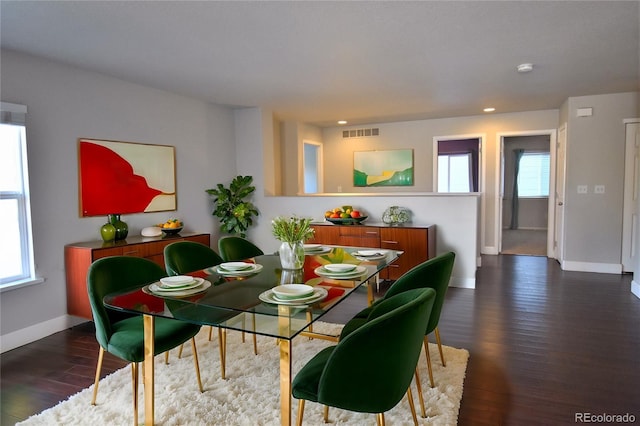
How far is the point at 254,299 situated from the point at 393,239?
125 inches

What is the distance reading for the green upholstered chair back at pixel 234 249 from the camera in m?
3.28

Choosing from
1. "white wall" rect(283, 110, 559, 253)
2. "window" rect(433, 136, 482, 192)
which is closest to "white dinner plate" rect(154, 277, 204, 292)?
"white wall" rect(283, 110, 559, 253)

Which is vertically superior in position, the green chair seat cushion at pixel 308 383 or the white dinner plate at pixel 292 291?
the white dinner plate at pixel 292 291

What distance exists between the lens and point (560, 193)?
6176 millimetres

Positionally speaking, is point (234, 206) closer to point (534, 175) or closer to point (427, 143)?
point (427, 143)

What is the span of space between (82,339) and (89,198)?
4.38 ft

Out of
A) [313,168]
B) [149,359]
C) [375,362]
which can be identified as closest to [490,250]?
[313,168]

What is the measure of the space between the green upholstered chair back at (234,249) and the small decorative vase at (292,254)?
3.06ft

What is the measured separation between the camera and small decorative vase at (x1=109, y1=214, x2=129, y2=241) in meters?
4.05

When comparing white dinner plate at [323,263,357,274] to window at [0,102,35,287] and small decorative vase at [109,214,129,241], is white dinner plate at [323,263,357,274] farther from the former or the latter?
window at [0,102,35,287]

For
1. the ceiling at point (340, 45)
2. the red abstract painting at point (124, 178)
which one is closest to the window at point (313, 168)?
the ceiling at point (340, 45)

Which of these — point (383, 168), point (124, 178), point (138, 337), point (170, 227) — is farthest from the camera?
point (383, 168)

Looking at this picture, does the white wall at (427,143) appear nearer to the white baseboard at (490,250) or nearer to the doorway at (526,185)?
the white baseboard at (490,250)

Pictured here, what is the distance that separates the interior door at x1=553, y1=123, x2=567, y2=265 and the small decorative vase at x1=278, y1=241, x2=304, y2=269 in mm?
4972
